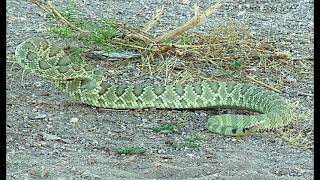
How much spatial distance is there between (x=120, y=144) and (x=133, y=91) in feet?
4.77

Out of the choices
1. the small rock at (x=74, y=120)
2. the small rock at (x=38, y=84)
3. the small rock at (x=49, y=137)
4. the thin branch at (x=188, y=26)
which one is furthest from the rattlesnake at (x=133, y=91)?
the small rock at (x=49, y=137)

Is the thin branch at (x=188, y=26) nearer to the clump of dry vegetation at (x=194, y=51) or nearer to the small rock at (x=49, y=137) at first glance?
the clump of dry vegetation at (x=194, y=51)

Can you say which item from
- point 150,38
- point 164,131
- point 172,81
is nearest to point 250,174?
point 164,131

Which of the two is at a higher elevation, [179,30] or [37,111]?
[179,30]

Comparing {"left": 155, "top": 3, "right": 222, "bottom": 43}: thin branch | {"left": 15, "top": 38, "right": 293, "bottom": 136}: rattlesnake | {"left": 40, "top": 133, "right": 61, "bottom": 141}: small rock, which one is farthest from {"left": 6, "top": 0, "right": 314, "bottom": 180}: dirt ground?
{"left": 155, "top": 3, "right": 222, "bottom": 43}: thin branch

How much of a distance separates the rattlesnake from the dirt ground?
0.41 ft

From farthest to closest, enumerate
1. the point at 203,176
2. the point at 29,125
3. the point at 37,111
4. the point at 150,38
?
the point at 150,38 → the point at 37,111 → the point at 29,125 → the point at 203,176

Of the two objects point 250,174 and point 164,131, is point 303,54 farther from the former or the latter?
point 250,174

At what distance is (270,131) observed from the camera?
23.1 ft

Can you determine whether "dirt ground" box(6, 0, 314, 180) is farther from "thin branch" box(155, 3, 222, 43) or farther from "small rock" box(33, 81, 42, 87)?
"thin branch" box(155, 3, 222, 43)

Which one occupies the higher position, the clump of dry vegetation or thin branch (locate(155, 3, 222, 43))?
thin branch (locate(155, 3, 222, 43))

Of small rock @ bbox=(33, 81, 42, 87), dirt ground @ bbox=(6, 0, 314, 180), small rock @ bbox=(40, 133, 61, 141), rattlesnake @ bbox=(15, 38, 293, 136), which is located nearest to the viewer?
dirt ground @ bbox=(6, 0, 314, 180)

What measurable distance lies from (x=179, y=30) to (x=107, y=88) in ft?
5.23

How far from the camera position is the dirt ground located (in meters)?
5.62
